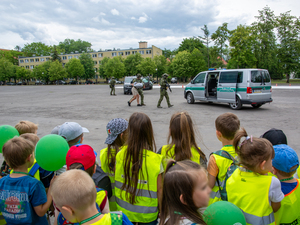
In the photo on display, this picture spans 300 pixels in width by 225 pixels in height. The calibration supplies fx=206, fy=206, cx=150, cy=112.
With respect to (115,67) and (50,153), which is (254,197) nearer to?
(50,153)

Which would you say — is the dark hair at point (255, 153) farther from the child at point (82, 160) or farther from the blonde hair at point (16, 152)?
the blonde hair at point (16, 152)

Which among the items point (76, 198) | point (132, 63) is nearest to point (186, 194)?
point (76, 198)

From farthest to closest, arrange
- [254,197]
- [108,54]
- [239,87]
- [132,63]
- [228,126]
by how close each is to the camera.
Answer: [108,54] < [132,63] < [239,87] < [228,126] < [254,197]

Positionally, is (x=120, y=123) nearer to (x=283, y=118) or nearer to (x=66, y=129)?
(x=66, y=129)

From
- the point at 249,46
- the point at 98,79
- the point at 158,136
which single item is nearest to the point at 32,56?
the point at 98,79

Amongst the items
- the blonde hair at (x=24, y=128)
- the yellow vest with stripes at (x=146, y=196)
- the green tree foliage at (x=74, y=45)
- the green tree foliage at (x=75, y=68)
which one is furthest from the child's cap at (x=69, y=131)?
the green tree foliage at (x=74, y=45)

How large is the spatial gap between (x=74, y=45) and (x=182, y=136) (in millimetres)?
133328

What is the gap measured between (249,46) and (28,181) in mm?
47868

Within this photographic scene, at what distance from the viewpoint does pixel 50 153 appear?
202 centimetres

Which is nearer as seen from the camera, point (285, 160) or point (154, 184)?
point (285, 160)

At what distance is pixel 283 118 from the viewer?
8.96m

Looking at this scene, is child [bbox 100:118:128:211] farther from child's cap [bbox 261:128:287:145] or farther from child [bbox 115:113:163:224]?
child's cap [bbox 261:128:287:145]

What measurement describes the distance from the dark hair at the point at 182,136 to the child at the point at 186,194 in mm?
1051

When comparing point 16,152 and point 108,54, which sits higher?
point 108,54
